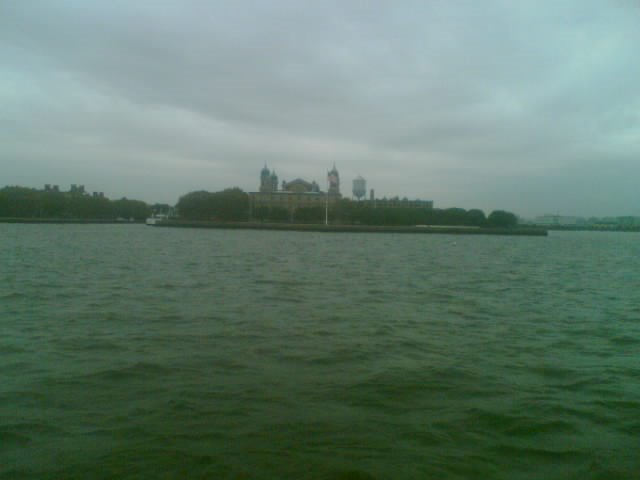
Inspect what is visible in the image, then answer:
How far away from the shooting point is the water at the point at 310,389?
164 inches

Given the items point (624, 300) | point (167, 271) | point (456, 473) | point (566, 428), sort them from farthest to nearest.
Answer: point (167, 271) → point (624, 300) → point (566, 428) → point (456, 473)

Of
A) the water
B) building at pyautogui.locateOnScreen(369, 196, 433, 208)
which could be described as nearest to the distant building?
building at pyautogui.locateOnScreen(369, 196, 433, 208)

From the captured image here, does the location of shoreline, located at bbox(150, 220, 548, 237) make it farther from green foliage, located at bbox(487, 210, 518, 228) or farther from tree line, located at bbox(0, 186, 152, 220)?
tree line, located at bbox(0, 186, 152, 220)

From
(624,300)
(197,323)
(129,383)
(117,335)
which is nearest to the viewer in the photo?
(129,383)

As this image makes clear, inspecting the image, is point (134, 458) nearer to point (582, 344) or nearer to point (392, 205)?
point (582, 344)

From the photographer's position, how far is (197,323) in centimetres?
896

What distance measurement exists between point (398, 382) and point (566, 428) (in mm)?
1844

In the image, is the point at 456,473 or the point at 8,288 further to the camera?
the point at 8,288

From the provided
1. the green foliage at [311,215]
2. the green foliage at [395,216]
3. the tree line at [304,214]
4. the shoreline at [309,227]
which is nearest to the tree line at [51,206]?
the tree line at [304,214]

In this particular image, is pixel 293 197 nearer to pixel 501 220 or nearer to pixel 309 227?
pixel 309 227

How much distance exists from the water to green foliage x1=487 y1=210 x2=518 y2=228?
114735 mm

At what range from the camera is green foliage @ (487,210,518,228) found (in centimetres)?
12094

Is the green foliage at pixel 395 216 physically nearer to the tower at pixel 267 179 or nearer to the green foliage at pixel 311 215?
the green foliage at pixel 311 215

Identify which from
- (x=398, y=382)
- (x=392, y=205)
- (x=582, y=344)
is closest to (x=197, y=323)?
(x=398, y=382)
